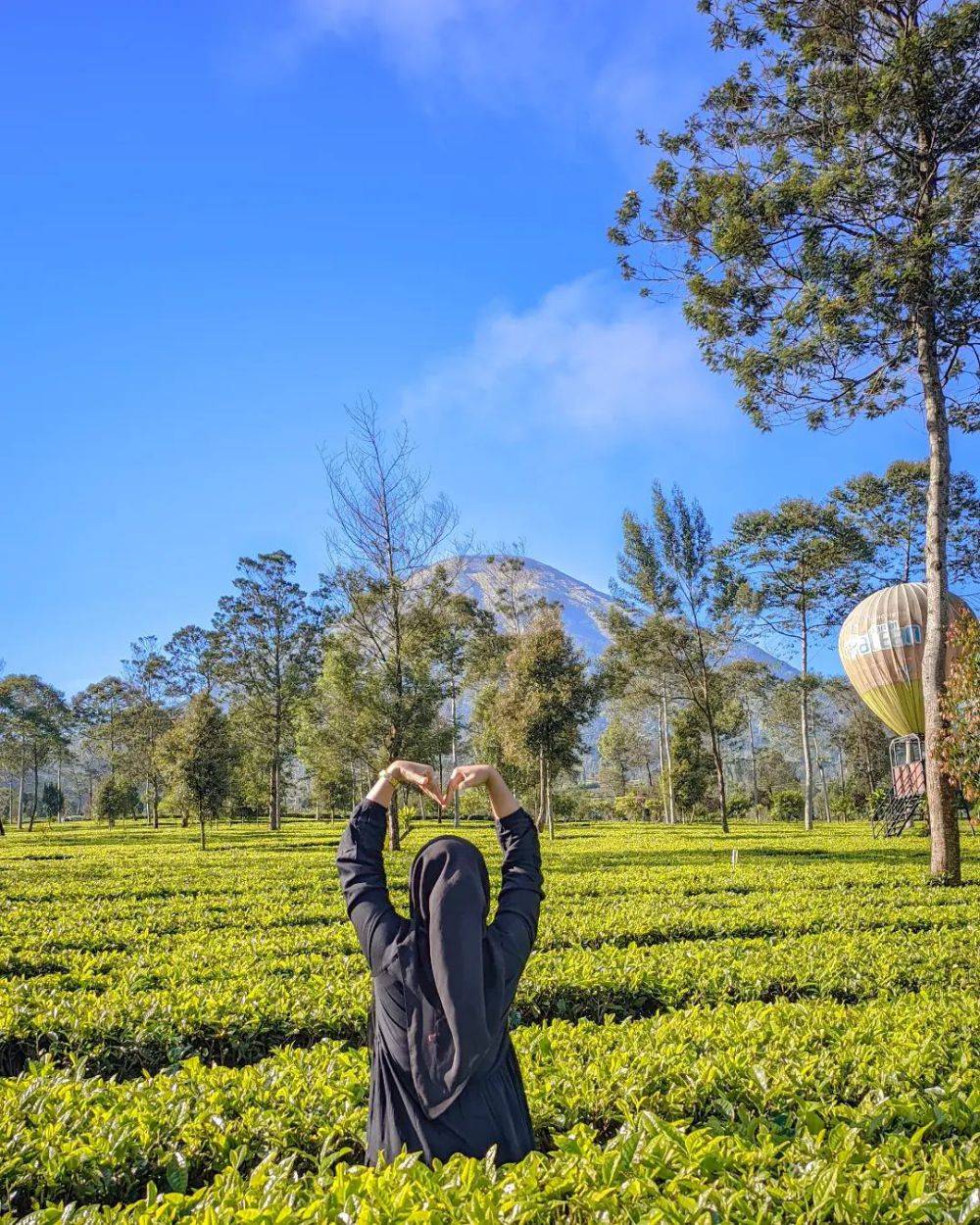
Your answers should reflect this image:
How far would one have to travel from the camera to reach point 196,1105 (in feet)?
11.3

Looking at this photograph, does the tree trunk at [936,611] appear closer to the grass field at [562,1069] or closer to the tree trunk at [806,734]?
the grass field at [562,1069]

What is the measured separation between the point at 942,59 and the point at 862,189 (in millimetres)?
2433

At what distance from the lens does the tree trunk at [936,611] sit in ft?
40.4

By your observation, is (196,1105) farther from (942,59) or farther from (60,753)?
(60,753)

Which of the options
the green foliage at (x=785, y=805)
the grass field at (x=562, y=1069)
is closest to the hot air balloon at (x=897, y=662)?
the grass field at (x=562, y=1069)

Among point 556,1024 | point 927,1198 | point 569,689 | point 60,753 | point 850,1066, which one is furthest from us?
point 60,753

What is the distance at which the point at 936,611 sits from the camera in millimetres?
13016

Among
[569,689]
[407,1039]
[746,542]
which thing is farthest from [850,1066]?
[746,542]

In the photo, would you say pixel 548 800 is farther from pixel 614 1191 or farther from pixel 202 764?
pixel 614 1191

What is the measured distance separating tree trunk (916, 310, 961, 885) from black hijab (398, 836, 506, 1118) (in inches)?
476

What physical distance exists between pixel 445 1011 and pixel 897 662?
23955mm

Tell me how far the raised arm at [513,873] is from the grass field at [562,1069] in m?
0.63

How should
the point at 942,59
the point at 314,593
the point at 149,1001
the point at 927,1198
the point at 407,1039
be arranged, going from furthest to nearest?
1. the point at 314,593
2. the point at 942,59
3. the point at 149,1001
4. the point at 407,1039
5. the point at 927,1198

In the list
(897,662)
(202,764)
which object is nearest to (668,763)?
(897,662)
